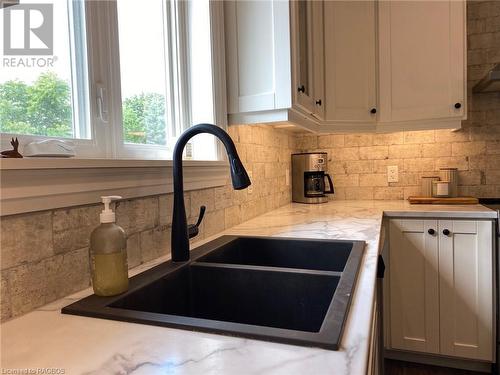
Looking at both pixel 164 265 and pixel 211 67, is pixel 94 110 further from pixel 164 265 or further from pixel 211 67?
pixel 211 67

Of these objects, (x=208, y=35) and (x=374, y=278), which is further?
(x=208, y=35)

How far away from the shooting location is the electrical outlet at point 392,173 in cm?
263

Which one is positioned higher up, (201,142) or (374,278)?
(201,142)

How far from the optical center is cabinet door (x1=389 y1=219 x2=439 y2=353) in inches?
78.4

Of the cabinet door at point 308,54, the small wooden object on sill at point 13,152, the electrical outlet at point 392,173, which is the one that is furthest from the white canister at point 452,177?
the small wooden object on sill at point 13,152

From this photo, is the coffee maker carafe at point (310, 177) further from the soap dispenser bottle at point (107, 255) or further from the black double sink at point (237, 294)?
the soap dispenser bottle at point (107, 255)

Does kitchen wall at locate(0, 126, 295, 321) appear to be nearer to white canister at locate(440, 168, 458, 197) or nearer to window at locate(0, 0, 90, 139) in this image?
window at locate(0, 0, 90, 139)

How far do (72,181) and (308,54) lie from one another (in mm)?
1549

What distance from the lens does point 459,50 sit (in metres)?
2.15

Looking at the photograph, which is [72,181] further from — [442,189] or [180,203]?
[442,189]

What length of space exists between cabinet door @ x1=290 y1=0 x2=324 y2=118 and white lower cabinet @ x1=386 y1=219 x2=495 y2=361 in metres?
0.88

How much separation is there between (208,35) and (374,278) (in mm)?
1188

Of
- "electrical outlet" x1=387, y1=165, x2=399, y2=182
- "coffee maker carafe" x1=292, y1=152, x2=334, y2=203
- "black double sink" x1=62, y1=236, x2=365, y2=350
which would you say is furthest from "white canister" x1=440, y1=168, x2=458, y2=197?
"black double sink" x1=62, y1=236, x2=365, y2=350

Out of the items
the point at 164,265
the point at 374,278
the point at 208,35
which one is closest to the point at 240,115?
the point at 208,35
